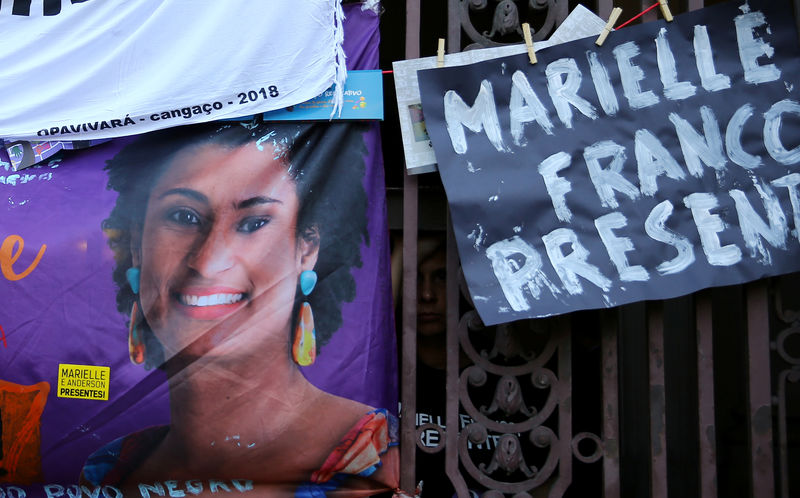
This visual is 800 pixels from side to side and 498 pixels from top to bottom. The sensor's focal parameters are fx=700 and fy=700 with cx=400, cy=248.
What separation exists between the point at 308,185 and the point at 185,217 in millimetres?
484

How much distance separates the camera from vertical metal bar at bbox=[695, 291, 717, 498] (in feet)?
8.52

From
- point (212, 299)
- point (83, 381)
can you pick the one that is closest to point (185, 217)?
point (212, 299)

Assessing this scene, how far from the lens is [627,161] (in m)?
2.62

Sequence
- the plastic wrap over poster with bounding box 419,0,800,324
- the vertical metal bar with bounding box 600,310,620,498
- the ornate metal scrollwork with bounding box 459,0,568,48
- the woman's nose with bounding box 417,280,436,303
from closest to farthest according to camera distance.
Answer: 1. the plastic wrap over poster with bounding box 419,0,800,324
2. the vertical metal bar with bounding box 600,310,620,498
3. the ornate metal scrollwork with bounding box 459,0,568,48
4. the woman's nose with bounding box 417,280,436,303

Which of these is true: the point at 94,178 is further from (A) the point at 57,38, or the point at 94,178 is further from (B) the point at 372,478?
(B) the point at 372,478

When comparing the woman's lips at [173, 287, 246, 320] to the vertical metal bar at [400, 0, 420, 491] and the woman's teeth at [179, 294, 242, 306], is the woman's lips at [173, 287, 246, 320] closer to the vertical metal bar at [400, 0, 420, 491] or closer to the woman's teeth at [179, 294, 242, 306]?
the woman's teeth at [179, 294, 242, 306]

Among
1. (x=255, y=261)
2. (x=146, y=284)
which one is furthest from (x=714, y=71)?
(x=146, y=284)

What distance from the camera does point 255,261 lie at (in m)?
2.62

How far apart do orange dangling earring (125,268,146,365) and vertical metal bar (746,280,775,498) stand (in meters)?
2.27

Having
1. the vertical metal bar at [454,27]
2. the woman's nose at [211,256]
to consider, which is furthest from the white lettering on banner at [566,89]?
the woman's nose at [211,256]

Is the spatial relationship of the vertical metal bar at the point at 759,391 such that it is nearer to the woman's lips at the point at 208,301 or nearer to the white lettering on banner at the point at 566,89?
the white lettering on banner at the point at 566,89

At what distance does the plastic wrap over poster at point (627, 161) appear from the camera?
2.53 meters

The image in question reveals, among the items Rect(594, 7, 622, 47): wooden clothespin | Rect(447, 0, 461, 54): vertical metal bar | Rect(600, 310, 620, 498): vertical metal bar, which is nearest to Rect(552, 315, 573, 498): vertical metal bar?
Rect(600, 310, 620, 498): vertical metal bar

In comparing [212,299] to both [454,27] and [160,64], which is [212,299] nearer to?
[160,64]
